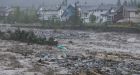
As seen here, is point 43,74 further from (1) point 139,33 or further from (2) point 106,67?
(1) point 139,33

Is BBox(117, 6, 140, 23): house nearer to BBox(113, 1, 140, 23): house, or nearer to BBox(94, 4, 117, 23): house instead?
BBox(113, 1, 140, 23): house

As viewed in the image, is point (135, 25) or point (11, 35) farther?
point (135, 25)

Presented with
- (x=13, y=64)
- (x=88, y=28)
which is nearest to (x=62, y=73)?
(x=13, y=64)

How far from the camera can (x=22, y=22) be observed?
9656 cm

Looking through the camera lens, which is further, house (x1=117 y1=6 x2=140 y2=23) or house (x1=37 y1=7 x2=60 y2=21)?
house (x1=37 y1=7 x2=60 y2=21)

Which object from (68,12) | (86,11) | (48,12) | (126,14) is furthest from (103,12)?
(48,12)

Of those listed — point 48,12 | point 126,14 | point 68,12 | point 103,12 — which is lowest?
point 48,12

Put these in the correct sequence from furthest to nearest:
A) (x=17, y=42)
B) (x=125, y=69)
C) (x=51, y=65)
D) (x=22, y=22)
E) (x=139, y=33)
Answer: (x=22, y=22) → (x=139, y=33) → (x=17, y=42) → (x=51, y=65) → (x=125, y=69)

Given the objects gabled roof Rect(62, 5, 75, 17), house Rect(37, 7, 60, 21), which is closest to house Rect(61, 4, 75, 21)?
gabled roof Rect(62, 5, 75, 17)

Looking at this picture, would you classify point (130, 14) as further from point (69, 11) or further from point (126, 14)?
point (69, 11)

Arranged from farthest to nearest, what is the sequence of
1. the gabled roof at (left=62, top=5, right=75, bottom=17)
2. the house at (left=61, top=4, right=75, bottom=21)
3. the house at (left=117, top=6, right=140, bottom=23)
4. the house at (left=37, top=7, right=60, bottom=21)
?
the house at (left=37, top=7, right=60, bottom=21)
the gabled roof at (left=62, top=5, right=75, bottom=17)
the house at (left=61, top=4, right=75, bottom=21)
the house at (left=117, top=6, right=140, bottom=23)

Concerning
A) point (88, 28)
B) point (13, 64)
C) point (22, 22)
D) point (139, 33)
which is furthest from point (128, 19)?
point (13, 64)

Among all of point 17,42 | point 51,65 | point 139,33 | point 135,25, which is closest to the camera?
point 51,65

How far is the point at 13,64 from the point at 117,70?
816 cm
